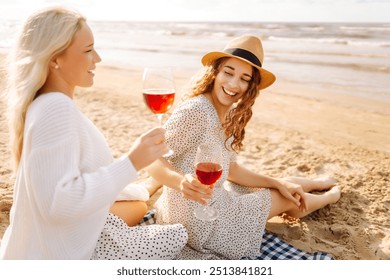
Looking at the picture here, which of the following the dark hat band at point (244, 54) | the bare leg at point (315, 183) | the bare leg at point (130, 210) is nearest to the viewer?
the dark hat band at point (244, 54)

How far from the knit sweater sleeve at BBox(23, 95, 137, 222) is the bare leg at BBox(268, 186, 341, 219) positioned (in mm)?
1910

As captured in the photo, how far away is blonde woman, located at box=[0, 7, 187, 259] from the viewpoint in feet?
6.49

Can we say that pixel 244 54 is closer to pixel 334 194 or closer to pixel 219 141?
pixel 219 141

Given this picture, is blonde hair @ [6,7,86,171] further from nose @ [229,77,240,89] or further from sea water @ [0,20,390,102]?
sea water @ [0,20,390,102]

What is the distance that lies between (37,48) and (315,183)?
10.3 ft

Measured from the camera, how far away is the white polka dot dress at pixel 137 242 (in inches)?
104

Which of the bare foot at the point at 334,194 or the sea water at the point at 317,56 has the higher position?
the bare foot at the point at 334,194

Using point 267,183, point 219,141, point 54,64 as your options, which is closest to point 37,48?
point 54,64

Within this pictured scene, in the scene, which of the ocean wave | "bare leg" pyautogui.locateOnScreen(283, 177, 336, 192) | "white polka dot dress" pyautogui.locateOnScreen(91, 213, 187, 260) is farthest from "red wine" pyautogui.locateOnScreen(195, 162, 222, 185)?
the ocean wave

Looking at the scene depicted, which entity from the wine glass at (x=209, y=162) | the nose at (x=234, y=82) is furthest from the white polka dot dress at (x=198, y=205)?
→ the wine glass at (x=209, y=162)

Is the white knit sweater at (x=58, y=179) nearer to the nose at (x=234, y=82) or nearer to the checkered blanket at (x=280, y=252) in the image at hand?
the nose at (x=234, y=82)

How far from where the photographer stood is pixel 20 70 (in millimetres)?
2117

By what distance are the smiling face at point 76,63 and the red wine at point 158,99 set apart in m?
0.34
